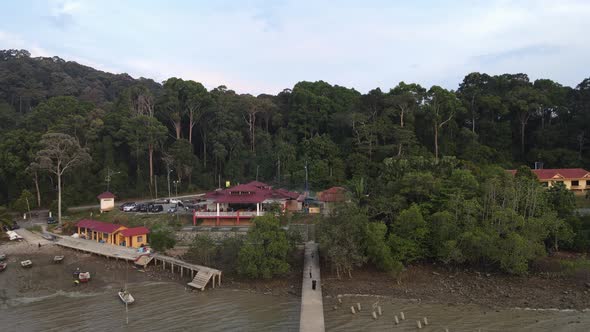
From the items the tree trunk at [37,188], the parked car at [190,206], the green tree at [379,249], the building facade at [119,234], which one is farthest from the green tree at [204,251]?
the tree trunk at [37,188]

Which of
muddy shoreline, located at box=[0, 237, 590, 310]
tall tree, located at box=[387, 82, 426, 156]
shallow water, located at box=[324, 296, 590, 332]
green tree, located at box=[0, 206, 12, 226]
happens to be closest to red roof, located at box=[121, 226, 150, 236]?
muddy shoreline, located at box=[0, 237, 590, 310]

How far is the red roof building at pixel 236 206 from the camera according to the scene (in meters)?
36.0

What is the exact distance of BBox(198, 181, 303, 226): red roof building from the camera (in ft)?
118

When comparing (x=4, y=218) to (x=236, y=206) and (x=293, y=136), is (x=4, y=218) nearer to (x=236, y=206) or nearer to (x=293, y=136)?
(x=236, y=206)

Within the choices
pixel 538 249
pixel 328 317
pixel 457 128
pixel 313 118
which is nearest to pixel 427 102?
pixel 457 128

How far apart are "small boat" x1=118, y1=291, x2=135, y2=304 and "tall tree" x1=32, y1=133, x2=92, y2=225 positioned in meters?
20.7

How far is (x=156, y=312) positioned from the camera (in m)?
19.6

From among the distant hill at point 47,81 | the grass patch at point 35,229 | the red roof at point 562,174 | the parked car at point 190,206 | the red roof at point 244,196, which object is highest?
the distant hill at point 47,81

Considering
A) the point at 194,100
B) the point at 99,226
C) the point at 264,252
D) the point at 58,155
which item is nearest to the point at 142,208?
the point at 99,226

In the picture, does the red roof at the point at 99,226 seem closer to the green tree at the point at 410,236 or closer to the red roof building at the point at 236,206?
the red roof building at the point at 236,206

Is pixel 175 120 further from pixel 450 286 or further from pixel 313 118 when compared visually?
pixel 450 286

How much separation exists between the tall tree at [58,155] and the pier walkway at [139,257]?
7682mm

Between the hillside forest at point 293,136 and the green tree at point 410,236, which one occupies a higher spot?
the hillside forest at point 293,136

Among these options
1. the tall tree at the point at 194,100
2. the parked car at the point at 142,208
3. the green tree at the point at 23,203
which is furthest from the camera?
the tall tree at the point at 194,100
